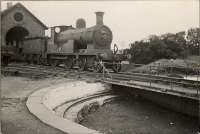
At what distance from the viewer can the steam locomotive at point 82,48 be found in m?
21.3

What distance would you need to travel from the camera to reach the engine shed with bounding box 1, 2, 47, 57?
3728 cm

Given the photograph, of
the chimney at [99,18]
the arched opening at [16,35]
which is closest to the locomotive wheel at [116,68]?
the chimney at [99,18]

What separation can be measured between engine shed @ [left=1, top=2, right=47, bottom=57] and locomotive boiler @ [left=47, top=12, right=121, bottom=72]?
14.1m

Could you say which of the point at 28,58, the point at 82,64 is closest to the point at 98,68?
the point at 82,64

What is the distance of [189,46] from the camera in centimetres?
3750

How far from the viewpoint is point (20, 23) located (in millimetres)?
38438

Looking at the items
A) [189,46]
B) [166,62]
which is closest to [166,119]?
[166,62]

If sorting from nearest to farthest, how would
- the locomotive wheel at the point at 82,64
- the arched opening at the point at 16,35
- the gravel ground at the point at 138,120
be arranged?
the gravel ground at the point at 138,120 → the locomotive wheel at the point at 82,64 → the arched opening at the point at 16,35

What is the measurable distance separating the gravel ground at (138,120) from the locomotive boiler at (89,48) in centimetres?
708

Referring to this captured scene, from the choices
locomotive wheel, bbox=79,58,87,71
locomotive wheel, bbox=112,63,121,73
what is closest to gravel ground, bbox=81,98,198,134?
locomotive wheel, bbox=112,63,121,73

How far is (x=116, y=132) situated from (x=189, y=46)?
30334 millimetres

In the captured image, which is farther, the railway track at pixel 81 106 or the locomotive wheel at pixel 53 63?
the locomotive wheel at pixel 53 63

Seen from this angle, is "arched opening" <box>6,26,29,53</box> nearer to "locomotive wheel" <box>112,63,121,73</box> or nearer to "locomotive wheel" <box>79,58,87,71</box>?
"locomotive wheel" <box>79,58,87,71</box>

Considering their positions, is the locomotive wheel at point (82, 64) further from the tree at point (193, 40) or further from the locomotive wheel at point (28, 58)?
the tree at point (193, 40)
